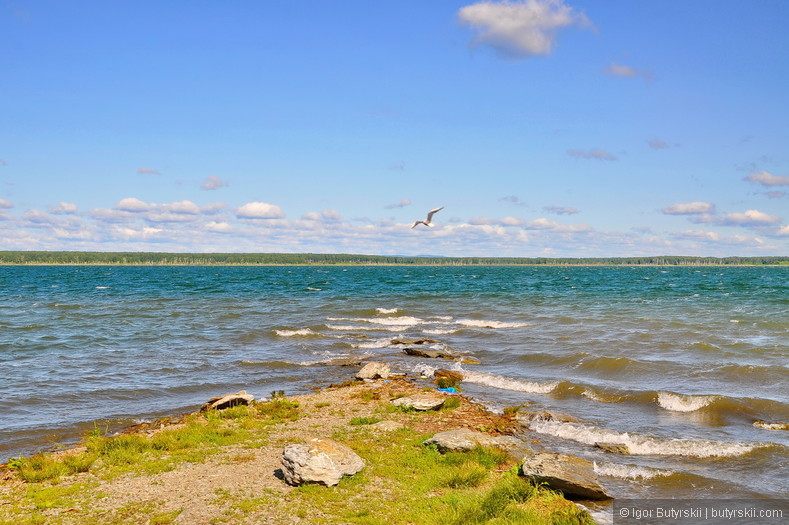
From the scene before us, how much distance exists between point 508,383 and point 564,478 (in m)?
10.9

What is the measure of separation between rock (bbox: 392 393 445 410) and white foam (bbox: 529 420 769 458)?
111 inches

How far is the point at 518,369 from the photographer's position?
24391 mm

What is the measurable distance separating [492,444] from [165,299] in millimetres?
53815

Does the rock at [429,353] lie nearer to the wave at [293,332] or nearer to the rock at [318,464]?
the wave at [293,332]

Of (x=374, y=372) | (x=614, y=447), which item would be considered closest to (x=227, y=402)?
(x=374, y=372)

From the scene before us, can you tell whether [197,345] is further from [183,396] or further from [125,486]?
[125,486]

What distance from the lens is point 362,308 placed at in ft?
172

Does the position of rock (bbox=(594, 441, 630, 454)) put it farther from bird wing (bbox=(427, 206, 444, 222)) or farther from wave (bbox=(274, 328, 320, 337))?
wave (bbox=(274, 328, 320, 337))

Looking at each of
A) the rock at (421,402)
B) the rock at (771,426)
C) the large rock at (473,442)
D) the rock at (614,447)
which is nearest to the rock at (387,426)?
the rock at (421,402)

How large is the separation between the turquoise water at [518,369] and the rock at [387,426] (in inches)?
137

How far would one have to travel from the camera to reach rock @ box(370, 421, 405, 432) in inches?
583

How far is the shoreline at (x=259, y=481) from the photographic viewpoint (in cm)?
968

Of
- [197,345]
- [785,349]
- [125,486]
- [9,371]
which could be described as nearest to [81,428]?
[125,486]

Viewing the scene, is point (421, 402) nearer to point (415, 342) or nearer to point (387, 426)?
point (387, 426)
